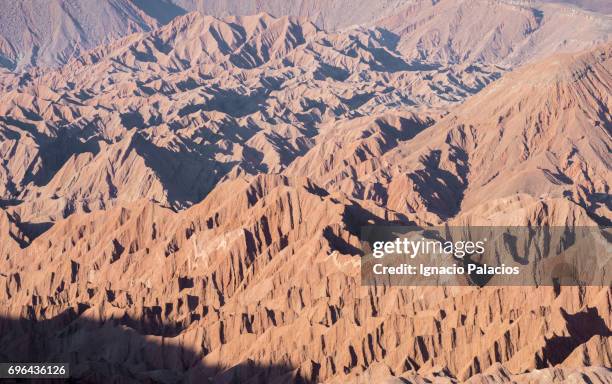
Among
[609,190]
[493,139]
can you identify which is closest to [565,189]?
[609,190]

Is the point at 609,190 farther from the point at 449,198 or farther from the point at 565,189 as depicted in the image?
the point at 449,198
